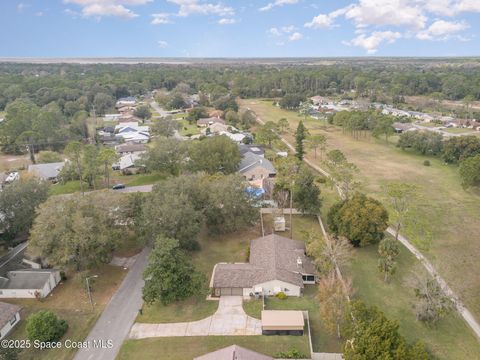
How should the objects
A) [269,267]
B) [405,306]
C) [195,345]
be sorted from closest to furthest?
[195,345] < [405,306] < [269,267]

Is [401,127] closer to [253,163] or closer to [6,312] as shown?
[253,163]

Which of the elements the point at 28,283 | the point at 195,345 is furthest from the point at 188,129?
the point at 195,345

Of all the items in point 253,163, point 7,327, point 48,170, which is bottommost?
point 7,327

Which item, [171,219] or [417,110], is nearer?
[171,219]

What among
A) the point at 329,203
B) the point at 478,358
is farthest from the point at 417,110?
the point at 478,358

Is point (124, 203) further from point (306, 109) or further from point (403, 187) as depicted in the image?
point (306, 109)

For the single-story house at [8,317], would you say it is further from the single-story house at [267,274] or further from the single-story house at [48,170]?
the single-story house at [48,170]
